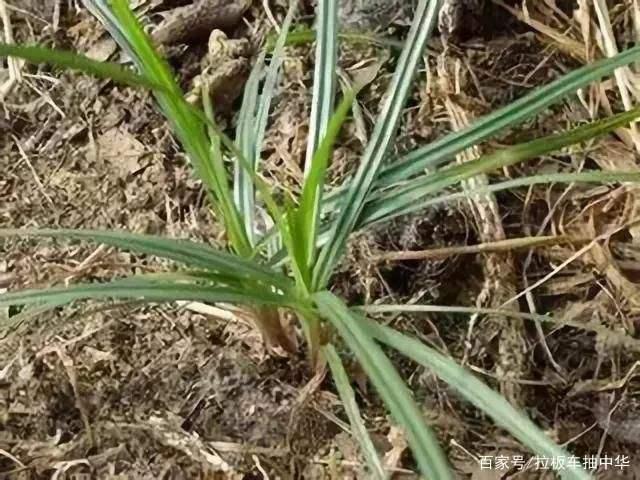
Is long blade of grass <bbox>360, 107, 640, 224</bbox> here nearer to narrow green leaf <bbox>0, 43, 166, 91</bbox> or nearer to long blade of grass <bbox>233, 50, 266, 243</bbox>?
long blade of grass <bbox>233, 50, 266, 243</bbox>

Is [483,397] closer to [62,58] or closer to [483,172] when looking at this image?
[483,172]

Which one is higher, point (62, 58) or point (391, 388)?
point (62, 58)

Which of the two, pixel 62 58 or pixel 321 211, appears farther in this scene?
pixel 321 211

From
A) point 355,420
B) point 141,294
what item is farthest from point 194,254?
point 355,420

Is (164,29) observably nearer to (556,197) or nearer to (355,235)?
(355,235)

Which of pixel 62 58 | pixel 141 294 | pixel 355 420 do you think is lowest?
pixel 355 420

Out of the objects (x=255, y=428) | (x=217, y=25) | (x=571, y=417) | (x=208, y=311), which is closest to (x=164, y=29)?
(x=217, y=25)
